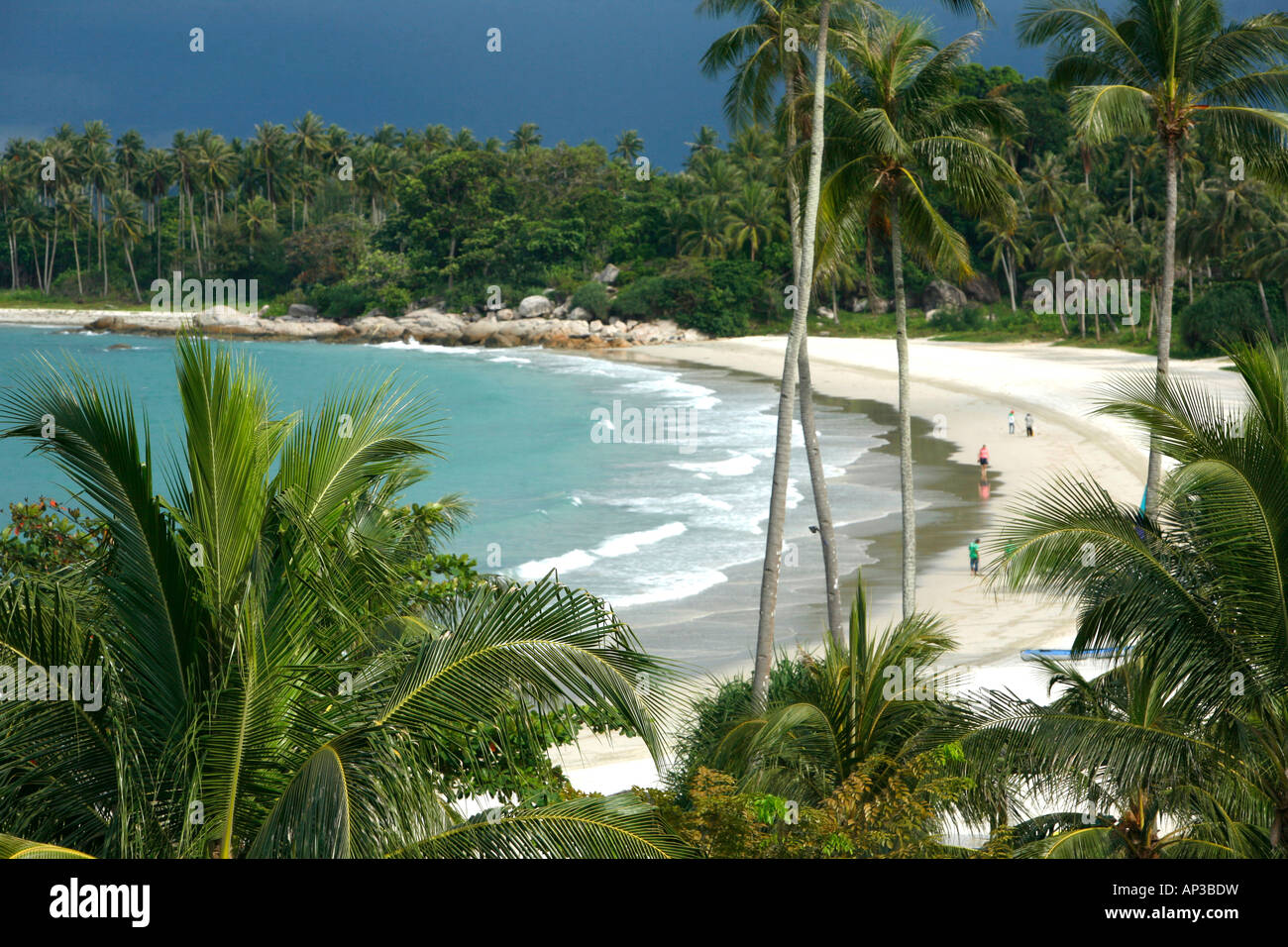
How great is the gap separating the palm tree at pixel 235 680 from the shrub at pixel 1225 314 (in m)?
50.2

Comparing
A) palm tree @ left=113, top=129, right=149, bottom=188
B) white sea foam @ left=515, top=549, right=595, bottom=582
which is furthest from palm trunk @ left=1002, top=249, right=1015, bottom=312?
palm tree @ left=113, top=129, right=149, bottom=188

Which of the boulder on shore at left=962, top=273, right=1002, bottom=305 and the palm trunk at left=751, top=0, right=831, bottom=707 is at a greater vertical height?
the boulder on shore at left=962, top=273, right=1002, bottom=305

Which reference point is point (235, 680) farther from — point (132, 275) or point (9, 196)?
point (9, 196)

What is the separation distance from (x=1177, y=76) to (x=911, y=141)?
141 inches

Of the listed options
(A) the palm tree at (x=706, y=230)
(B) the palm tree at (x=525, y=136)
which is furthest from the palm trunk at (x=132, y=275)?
(A) the palm tree at (x=706, y=230)

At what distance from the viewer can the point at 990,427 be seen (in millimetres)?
42219

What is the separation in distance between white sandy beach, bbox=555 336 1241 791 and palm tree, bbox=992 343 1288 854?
0.77 meters

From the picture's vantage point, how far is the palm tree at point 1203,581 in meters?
6.53

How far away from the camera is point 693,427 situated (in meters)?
46.5

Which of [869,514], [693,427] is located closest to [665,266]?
[693,427]

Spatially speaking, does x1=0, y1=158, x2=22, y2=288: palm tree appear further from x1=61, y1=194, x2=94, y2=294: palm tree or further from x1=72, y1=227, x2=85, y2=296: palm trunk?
x1=72, y1=227, x2=85, y2=296: palm trunk

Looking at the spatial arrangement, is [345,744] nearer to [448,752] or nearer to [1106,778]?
[448,752]

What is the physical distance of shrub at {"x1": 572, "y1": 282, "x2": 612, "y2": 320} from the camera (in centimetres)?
8325
